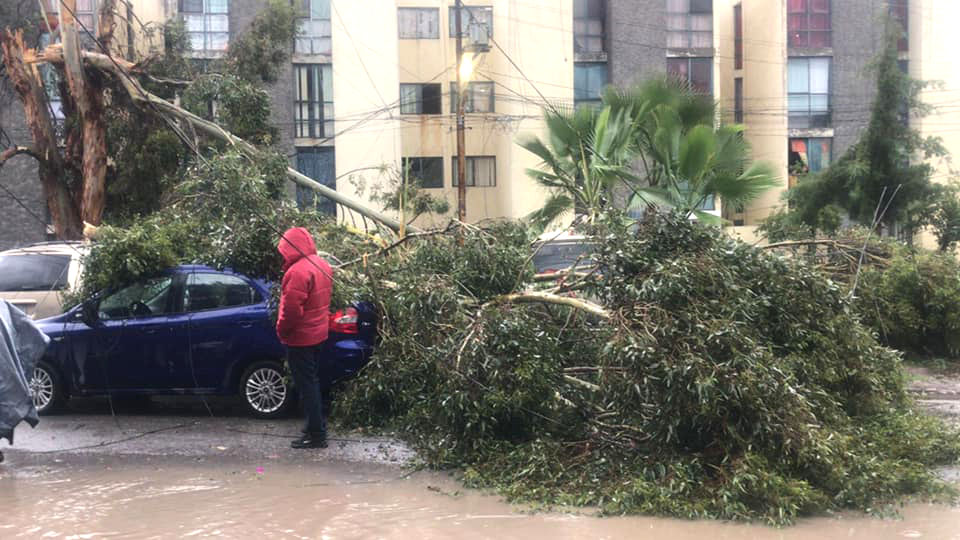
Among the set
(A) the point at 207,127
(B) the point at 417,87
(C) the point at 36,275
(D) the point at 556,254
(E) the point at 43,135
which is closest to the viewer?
(C) the point at 36,275

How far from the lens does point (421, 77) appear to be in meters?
34.4

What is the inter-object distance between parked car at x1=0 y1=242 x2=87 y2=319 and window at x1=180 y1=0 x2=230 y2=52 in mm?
21239

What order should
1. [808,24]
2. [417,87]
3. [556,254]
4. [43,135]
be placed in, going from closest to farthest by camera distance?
[556,254] → [43,135] → [417,87] → [808,24]

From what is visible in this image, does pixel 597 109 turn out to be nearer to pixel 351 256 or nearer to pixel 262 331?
pixel 351 256

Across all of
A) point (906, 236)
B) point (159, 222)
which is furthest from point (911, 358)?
point (159, 222)

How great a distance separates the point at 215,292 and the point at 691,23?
30.5 meters

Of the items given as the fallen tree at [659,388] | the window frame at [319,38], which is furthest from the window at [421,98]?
the fallen tree at [659,388]

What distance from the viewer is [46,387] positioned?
9.20 meters

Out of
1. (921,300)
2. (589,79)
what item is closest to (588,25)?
(589,79)

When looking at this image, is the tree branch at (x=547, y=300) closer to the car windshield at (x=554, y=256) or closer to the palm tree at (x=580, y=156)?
the car windshield at (x=554, y=256)

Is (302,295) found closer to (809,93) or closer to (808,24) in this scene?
(809,93)

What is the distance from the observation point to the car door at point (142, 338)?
351 inches

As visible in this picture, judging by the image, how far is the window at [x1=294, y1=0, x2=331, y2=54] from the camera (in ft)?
107

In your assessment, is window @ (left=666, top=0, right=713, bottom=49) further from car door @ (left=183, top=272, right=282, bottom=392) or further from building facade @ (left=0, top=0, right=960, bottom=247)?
car door @ (left=183, top=272, right=282, bottom=392)
